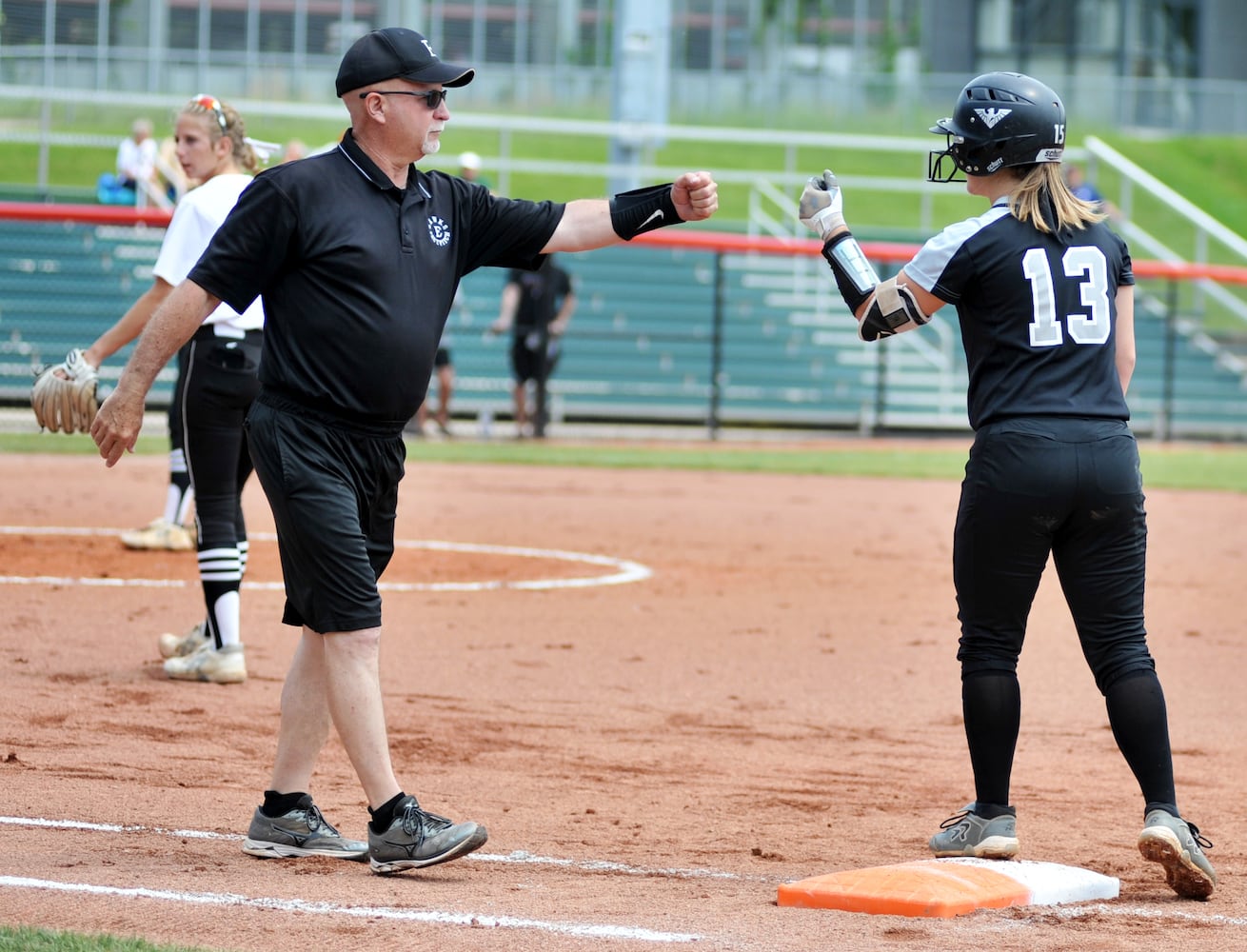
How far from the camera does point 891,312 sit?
4.72 metres

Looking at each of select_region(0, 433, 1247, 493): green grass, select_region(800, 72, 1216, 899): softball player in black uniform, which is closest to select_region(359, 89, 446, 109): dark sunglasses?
select_region(800, 72, 1216, 899): softball player in black uniform

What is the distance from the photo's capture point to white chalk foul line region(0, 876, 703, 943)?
3906mm

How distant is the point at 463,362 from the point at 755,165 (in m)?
16.2

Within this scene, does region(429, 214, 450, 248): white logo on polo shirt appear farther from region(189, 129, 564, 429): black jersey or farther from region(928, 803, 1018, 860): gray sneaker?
region(928, 803, 1018, 860): gray sneaker

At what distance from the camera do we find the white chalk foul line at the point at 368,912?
3.91 m

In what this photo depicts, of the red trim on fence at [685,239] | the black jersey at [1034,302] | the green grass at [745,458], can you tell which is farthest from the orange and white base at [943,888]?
the green grass at [745,458]

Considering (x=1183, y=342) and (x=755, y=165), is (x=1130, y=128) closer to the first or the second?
(x=755, y=165)

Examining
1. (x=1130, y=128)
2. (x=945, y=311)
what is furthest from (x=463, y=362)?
(x=1130, y=128)

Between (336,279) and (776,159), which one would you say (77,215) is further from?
(776,159)

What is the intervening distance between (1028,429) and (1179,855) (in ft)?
3.89

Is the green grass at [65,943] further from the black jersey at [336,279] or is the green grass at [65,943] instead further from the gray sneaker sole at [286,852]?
the black jersey at [336,279]

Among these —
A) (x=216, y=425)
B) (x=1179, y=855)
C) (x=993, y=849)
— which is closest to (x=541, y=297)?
Answer: (x=216, y=425)

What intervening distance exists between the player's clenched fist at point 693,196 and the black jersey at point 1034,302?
69 cm

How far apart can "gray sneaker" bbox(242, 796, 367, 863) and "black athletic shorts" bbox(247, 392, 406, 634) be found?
555mm
